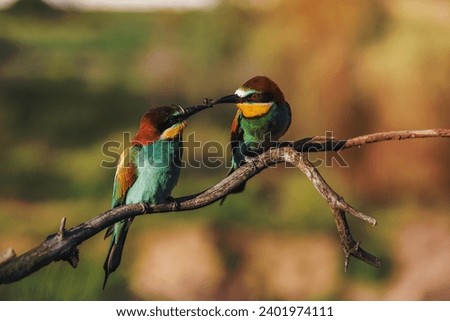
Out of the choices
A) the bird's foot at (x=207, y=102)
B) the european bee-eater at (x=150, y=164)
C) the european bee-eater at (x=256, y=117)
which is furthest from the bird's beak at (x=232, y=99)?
the european bee-eater at (x=150, y=164)

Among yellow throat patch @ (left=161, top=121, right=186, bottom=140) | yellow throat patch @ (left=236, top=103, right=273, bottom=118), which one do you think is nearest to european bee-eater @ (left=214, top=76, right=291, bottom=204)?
yellow throat patch @ (left=236, top=103, right=273, bottom=118)

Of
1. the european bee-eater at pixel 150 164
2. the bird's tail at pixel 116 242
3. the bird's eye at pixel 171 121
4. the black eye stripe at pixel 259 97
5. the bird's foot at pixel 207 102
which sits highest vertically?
the black eye stripe at pixel 259 97

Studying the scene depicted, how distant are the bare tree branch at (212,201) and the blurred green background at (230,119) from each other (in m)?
1.04

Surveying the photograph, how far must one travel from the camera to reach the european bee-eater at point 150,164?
2490mm

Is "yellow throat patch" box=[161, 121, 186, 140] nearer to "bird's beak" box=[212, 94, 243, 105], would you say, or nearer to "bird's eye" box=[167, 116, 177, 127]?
"bird's eye" box=[167, 116, 177, 127]

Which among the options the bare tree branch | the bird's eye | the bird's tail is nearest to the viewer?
the bare tree branch

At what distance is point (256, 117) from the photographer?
286cm

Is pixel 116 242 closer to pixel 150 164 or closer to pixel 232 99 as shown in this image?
pixel 150 164

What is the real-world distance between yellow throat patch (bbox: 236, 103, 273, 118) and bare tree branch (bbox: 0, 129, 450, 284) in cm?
32

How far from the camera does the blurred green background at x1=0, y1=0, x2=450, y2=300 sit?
11.4ft

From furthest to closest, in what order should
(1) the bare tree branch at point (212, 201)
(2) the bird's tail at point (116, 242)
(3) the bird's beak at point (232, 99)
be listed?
(3) the bird's beak at point (232, 99) → (2) the bird's tail at point (116, 242) → (1) the bare tree branch at point (212, 201)

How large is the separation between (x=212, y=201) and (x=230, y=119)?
147 cm

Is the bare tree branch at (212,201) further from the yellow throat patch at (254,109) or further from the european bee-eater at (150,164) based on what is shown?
the yellow throat patch at (254,109)

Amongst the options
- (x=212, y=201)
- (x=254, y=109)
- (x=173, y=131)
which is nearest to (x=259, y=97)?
(x=254, y=109)
